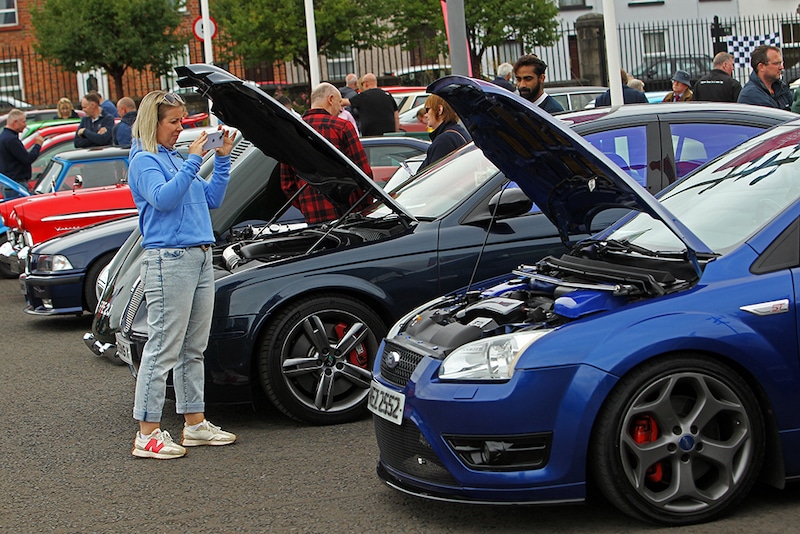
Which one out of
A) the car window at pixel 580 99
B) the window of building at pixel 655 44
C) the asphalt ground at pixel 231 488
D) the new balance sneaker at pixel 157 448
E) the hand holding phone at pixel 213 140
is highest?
the window of building at pixel 655 44

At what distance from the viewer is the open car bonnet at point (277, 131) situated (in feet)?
22.1

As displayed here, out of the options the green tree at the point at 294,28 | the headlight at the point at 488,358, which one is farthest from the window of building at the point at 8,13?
the headlight at the point at 488,358

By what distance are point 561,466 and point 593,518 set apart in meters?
0.44

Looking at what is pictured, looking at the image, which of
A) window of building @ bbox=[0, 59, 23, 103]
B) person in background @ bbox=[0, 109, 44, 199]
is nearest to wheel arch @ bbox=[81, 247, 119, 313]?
person in background @ bbox=[0, 109, 44, 199]

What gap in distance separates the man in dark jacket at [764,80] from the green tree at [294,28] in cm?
2198

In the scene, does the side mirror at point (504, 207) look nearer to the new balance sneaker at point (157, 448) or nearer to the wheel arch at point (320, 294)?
the wheel arch at point (320, 294)

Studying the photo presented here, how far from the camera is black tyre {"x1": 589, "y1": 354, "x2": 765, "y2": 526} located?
14.7 feet

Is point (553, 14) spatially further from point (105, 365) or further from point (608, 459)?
point (608, 459)

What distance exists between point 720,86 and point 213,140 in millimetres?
7543

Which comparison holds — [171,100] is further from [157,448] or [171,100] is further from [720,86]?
[720,86]

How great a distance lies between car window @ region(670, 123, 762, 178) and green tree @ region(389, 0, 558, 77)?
25076 millimetres

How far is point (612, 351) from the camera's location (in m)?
4.47

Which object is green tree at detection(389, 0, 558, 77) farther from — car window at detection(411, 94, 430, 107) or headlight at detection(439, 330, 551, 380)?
headlight at detection(439, 330, 551, 380)

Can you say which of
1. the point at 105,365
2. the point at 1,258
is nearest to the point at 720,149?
the point at 105,365
